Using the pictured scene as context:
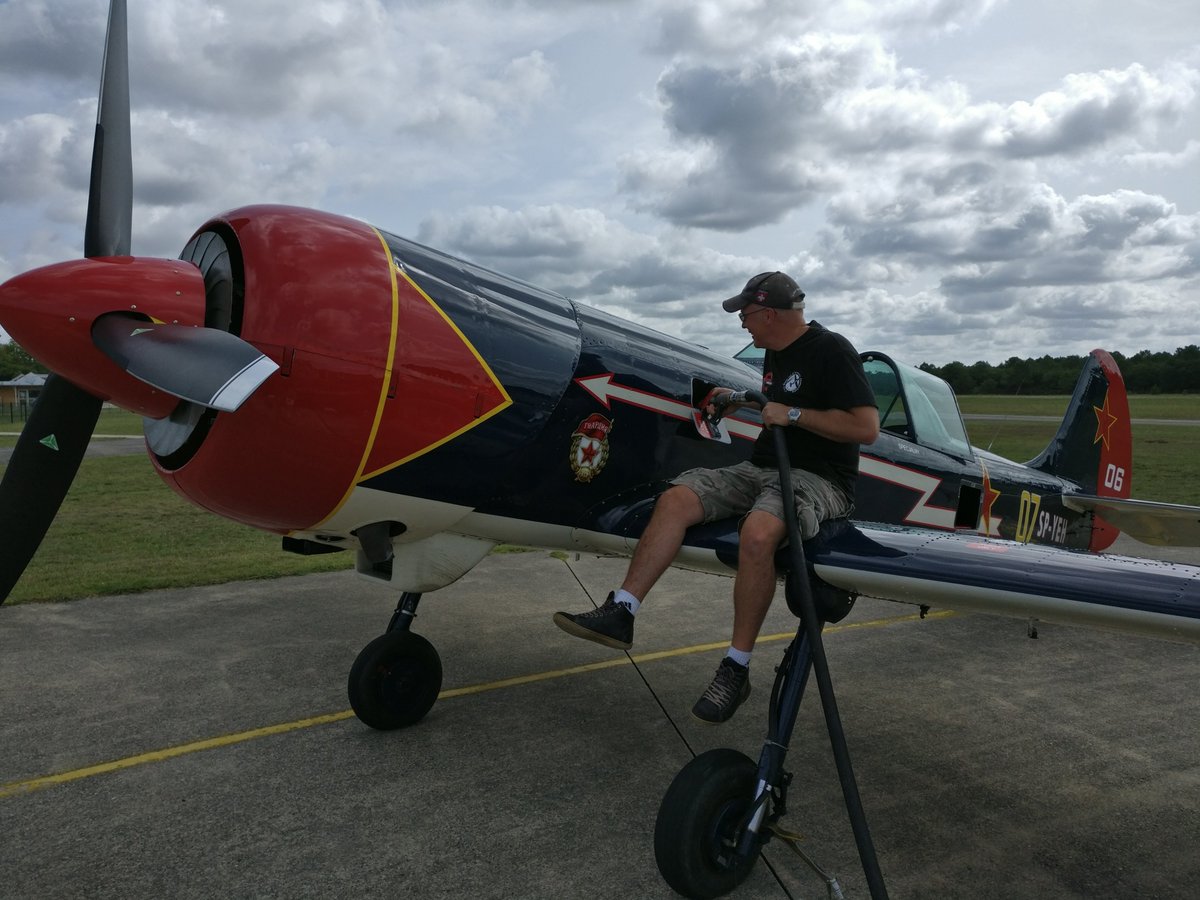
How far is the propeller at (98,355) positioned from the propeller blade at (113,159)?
0.64 metres

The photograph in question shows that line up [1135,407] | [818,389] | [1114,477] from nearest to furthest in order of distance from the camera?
[818,389] < [1114,477] < [1135,407]

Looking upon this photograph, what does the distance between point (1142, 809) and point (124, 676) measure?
514 cm

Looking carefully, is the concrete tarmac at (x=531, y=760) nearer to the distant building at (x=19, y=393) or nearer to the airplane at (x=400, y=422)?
the airplane at (x=400, y=422)

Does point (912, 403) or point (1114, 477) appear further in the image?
point (1114, 477)

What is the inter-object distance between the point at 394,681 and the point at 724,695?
6.08 feet

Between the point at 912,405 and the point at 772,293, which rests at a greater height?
the point at 772,293

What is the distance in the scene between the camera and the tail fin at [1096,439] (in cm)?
668

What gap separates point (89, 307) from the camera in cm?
270

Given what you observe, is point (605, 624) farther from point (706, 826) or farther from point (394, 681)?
point (394, 681)

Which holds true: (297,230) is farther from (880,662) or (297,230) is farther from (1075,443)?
(1075,443)

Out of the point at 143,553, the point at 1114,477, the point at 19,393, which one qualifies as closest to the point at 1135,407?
the point at 1114,477

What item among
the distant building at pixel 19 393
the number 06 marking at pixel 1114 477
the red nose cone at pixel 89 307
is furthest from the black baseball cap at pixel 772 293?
the distant building at pixel 19 393

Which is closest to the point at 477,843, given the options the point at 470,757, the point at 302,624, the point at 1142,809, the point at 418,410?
the point at 470,757

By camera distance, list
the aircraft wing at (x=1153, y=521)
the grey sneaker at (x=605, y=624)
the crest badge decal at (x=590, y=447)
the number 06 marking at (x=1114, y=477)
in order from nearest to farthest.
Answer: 1. the grey sneaker at (x=605, y=624)
2. the crest badge decal at (x=590, y=447)
3. the aircraft wing at (x=1153, y=521)
4. the number 06 marking at (x=1114, y=477)
